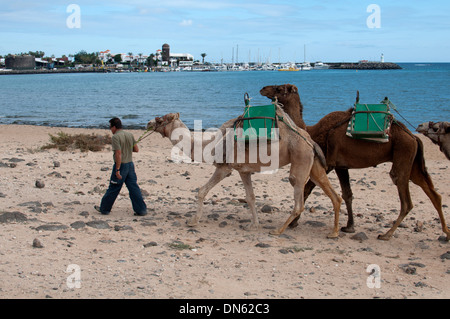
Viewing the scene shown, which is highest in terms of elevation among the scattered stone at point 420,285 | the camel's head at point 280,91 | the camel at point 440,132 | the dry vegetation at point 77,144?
the camel's head at point 280,91

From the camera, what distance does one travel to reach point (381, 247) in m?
8.52

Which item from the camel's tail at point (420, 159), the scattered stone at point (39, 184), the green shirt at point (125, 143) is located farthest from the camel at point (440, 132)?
the scattered stone at point (39, 184)

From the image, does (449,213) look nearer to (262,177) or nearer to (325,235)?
(325,235)

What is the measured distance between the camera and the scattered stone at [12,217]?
8.54 meters

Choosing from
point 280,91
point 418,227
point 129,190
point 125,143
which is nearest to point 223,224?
point 129,190

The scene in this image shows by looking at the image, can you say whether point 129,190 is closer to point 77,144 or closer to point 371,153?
point 371,153

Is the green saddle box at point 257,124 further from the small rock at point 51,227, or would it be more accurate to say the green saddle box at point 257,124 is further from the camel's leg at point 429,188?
the small rock at point 51,227

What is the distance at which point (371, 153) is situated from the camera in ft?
28.9

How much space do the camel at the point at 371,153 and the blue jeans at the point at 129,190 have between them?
279cm

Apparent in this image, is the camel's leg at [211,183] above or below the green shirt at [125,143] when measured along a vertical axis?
below

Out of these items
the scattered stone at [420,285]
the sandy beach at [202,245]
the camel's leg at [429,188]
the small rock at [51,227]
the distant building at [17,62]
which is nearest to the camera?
the sandy beach at [202,245]

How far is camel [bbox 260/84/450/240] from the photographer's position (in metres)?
8.62
